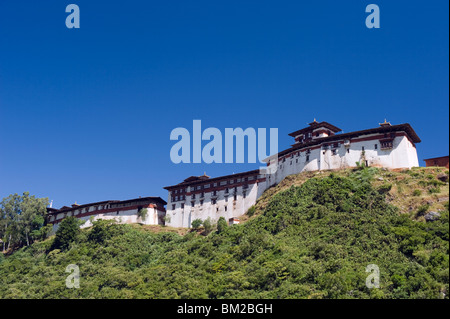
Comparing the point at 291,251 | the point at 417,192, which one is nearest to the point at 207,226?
the point at 291,251

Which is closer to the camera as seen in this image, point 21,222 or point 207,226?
point 207,226

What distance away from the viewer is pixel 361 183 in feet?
241

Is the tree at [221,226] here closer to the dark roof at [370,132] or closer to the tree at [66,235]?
the dark roof at [370,132]

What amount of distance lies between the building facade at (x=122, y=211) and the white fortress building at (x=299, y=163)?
7.98 ft

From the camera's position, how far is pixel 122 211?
97.2 m

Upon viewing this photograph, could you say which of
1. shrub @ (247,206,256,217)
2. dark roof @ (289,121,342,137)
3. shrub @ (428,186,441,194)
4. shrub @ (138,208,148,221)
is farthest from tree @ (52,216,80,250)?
shrub @ (428,186,441,194)

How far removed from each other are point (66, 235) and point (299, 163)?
4416cm

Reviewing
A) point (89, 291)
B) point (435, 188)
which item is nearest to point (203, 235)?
point (89, 291)

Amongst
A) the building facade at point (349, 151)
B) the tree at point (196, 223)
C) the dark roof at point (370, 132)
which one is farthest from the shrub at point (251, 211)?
the dark roof at point (370, 132)

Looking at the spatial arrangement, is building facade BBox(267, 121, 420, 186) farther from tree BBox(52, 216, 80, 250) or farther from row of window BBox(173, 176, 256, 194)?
tree BBox(52, 216, 80, 250)

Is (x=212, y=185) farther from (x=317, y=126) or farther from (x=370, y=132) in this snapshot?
(x=370, y=132)

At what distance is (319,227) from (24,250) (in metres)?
59.8

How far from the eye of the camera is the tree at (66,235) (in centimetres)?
8888
